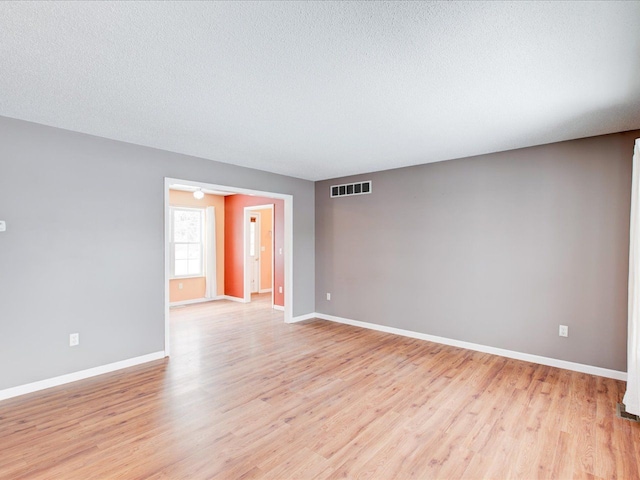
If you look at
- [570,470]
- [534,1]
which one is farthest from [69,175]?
[570,470]

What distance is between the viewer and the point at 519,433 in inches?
95.6

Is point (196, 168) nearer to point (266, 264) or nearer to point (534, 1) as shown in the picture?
point (534, 1)

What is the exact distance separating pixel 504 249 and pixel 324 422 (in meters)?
3.04

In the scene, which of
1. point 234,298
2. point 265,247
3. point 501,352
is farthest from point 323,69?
point 265,247

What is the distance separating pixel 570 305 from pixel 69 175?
5.56m

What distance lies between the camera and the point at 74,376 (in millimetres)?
3332

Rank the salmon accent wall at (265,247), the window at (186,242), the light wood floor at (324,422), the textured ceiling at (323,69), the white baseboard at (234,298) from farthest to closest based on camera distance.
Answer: the salmon accent wall at (265,247) → the white baseboard at (234,298) → the window at (186,242) → the light wood floor at (324,422) → the textured ceiling at (323,69)

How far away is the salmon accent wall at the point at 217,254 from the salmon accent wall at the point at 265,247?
3.88 feet

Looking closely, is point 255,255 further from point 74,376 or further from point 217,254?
point 74,376

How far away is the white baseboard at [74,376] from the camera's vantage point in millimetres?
2992

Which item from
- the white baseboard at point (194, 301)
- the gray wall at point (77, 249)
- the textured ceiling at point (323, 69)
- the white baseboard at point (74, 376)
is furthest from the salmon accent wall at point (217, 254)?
the textured ceiling at point (323, 69)

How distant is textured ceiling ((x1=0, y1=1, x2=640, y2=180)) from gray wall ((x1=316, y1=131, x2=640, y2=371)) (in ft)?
1.82

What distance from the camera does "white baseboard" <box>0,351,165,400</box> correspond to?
299cm

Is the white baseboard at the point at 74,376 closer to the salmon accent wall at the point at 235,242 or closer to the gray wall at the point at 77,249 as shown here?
the gray wall at the point at 77,249
